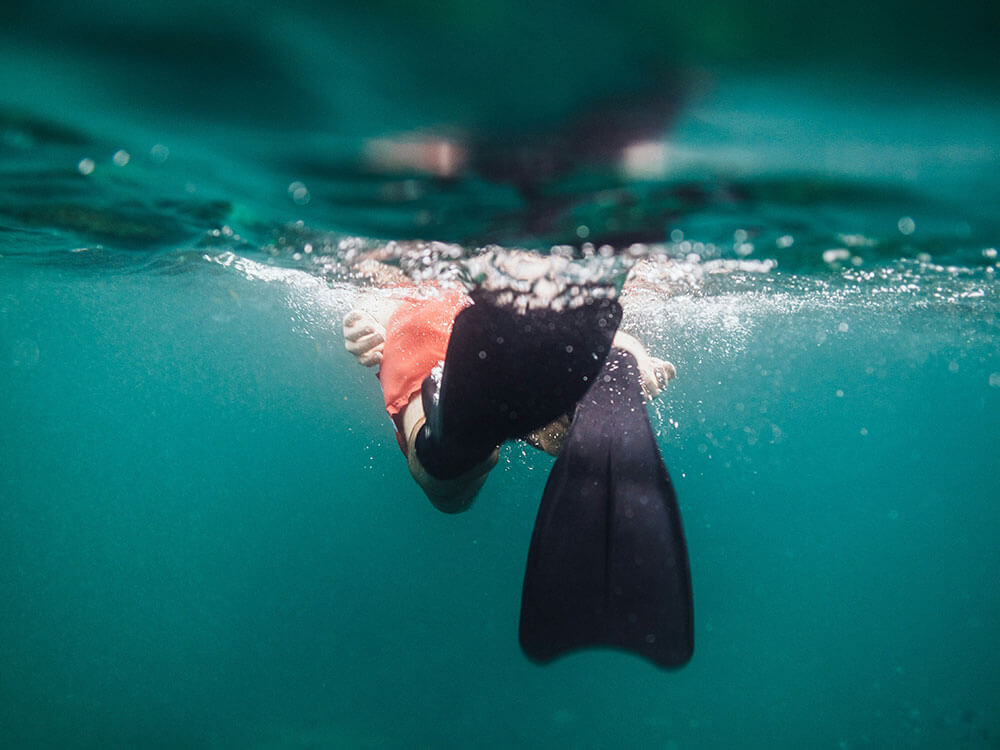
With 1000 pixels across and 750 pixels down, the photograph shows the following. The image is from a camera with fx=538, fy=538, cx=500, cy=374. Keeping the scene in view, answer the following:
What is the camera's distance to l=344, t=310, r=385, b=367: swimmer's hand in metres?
5.36

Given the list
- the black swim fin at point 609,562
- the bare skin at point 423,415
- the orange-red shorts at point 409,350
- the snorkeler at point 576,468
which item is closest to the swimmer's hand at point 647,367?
the bare skin at point 423,415

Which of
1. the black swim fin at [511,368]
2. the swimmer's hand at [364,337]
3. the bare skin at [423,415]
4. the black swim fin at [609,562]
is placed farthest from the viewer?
the swimmer's hand at [364,337]

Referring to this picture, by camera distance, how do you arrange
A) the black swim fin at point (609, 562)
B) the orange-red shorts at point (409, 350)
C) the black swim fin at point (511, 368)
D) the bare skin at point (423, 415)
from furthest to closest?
the orange-red shorts at point (409, 350) < the bare skin at point (423, 415) < the black swim fin at point (609, 562) < the black swim fin at point (511, 368)

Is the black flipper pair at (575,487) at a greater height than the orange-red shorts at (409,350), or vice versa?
the orange-red shorts at (409,350)

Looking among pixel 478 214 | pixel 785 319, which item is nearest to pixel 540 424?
pixel 478 214

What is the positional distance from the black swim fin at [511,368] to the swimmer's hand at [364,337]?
1.88 metres

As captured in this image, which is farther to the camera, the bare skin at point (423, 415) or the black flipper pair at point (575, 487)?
the bare skin at point (423, 415)

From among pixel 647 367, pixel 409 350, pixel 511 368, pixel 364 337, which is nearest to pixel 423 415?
pixel 409 350

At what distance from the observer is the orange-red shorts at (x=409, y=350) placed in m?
4.72

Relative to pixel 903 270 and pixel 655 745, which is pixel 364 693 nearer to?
pixel 655 745

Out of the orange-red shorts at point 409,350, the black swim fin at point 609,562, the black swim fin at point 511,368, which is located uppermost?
the orange-red shorts at point 409,350

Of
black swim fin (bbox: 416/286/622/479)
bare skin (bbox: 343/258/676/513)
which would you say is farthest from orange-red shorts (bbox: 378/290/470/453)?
black swim fin (bbox: 416/286/622/479)

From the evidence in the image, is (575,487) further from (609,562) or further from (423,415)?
(423,415)

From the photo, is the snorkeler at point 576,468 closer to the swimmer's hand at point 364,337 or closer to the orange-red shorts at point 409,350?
the orange-red shorts at point 409,350
